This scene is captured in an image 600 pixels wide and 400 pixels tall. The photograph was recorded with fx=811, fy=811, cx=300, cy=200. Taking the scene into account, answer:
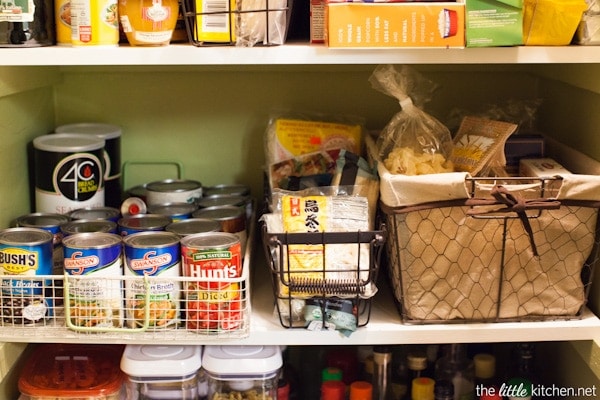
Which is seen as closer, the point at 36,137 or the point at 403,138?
the point at 403,138

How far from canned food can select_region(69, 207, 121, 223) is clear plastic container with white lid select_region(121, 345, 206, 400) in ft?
0.74

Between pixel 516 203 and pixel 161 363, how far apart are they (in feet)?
2.02

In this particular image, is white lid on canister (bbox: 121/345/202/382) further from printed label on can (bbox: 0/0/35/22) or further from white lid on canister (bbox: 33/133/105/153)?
printed label on can (bbox: 0/0/35/22)

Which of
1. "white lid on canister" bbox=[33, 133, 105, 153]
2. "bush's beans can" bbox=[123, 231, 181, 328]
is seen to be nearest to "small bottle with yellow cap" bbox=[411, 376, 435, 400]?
"bush's beans can" bbox=[123, 231, 181, 328]

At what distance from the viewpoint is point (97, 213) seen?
4.68ft

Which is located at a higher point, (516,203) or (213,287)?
(516,203)

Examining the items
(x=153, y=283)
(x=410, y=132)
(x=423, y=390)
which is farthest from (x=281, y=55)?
(x=423, y=390)

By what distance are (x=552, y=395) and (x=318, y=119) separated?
27.2 inches

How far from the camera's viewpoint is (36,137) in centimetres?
153

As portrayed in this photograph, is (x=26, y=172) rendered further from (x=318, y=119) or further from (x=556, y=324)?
(x=556, y=324)

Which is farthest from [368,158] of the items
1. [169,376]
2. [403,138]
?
[169,376]

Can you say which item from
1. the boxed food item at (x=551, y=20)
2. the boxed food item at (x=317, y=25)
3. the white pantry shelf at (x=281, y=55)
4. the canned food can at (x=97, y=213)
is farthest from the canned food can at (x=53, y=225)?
the boxed food item at (x=551, y=20)

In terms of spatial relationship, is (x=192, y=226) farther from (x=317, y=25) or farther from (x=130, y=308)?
(x=317, y=25)

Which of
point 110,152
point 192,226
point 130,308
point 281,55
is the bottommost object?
point 130,308
